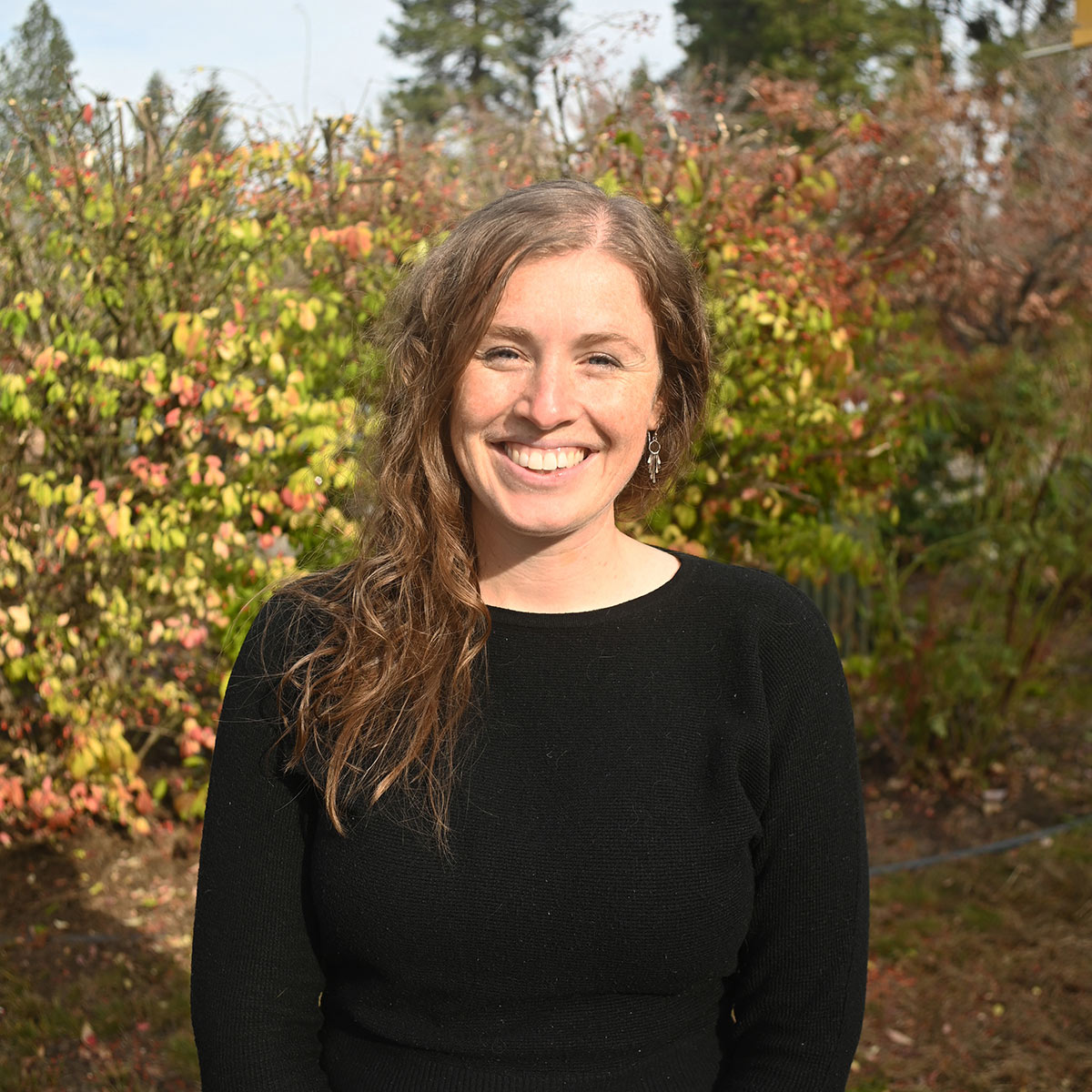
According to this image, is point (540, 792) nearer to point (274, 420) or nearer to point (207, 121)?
point (274, 420)

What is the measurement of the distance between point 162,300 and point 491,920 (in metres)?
2.91

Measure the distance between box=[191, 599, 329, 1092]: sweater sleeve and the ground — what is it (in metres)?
1.86

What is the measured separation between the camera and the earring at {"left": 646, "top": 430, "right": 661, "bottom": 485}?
1.89 m

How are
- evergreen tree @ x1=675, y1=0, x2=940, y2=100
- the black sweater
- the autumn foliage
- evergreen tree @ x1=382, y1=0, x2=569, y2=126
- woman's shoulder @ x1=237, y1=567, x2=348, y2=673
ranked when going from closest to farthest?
1. the black sweater
2. woman's shoulder @ x1=237, y1=567, x2=348, y2=673
3. the autumn foliage
4. evergreen tree @ x1=675, y1=0, x2=940, y2=100
5. evergreen tree @ x1=382, y1=0, x2=569, y2=126

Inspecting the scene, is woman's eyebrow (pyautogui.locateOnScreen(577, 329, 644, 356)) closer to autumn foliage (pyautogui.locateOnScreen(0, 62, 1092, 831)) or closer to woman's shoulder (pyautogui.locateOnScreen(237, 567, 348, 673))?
woman's shoulder (pyautogui.locateOnScreen(237, 567, 348, 673))

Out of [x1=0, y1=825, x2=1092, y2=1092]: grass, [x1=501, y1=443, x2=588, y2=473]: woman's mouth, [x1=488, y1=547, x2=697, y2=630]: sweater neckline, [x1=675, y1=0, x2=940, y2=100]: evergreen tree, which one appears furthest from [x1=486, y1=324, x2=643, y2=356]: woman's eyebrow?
[x1=675, y1=0, x2=940, y2=100]: evergreen tree

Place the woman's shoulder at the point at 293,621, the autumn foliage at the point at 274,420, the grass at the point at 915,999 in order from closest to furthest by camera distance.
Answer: the woman's shoulder at the point at 293,621, the grass at the point at 915,999, the autumn foliage at the point at 274,420

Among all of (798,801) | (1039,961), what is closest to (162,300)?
(798,801)

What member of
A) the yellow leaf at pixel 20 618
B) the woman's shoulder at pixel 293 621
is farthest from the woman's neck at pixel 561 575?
the yellow leaf at pixel 20 618

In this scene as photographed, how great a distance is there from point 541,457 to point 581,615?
0.87 ft

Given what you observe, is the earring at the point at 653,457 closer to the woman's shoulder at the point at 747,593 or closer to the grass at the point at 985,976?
the woman's shoulder at the point at 747,593

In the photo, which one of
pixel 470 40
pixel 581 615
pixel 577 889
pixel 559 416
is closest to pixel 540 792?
pixel 577 889

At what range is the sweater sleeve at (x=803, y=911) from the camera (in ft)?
5.19

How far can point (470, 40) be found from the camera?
29.2 metres
